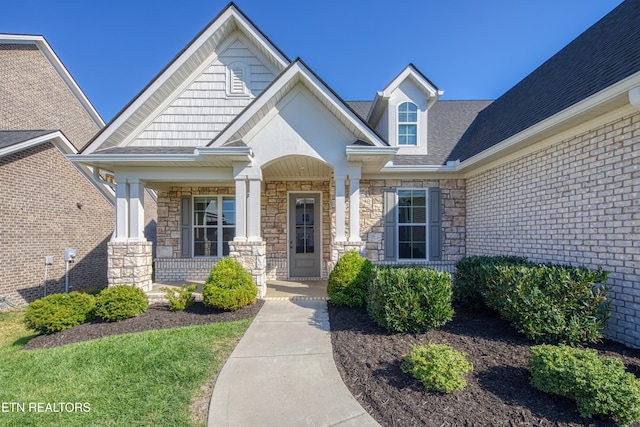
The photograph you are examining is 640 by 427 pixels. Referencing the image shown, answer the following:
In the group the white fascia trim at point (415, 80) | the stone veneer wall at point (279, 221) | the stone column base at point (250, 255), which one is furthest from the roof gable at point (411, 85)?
the stone column base at point (250, 255)

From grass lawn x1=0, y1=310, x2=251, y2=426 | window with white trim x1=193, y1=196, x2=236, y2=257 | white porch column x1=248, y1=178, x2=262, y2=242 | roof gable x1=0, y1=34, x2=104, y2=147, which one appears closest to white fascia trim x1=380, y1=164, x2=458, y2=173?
white porch column x1=248, y1=178, x2=262, y2=242

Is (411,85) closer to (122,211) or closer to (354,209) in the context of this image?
(354,209)

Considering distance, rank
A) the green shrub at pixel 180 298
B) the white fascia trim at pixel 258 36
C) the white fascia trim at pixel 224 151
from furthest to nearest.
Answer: the white fascia trim at pixel 258 36, the white fascia trim at pixel 224 151, the green shrub at pixel 180 298

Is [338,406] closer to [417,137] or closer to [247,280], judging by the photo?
[247,280]

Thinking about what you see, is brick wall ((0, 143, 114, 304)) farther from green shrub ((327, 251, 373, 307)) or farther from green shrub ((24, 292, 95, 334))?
green shrub ((327, 251, 373, 307))

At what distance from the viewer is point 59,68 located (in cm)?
1159

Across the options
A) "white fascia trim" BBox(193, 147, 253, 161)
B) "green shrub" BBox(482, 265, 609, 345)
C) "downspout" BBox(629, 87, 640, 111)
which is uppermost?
"downspout" BBox(629, 87, 640, 111)

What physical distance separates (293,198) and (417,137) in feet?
13.1

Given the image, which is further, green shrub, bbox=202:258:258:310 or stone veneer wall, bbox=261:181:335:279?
stone veneer wall, bbox=261:181:335:279

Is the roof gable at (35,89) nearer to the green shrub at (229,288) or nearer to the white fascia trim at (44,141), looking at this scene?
the white fascia trim at (44,141)

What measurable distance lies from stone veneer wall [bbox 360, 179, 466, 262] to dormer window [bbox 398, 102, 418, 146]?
119 cm

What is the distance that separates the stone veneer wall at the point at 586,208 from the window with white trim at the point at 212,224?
727cm

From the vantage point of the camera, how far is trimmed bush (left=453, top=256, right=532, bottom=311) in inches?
197

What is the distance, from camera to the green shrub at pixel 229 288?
5.57 meters
